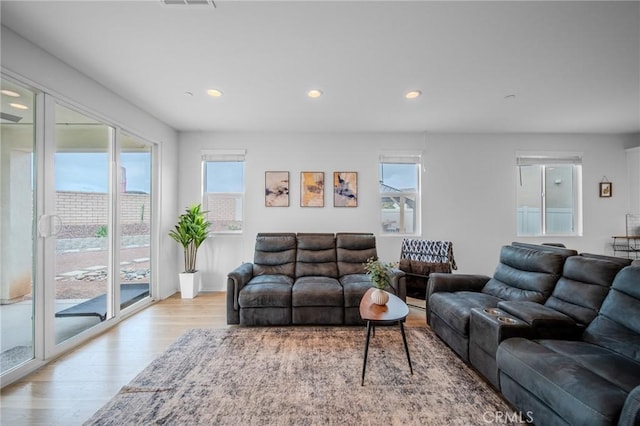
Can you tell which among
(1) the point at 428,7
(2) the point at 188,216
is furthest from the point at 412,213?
(2) the point at 188,216

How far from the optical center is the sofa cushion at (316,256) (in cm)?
366

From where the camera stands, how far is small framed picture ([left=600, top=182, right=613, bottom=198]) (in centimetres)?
448

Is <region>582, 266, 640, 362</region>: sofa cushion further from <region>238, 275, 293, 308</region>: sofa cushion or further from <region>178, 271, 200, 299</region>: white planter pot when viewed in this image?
<region>178, 271, 200, 299</region>: white planter pot

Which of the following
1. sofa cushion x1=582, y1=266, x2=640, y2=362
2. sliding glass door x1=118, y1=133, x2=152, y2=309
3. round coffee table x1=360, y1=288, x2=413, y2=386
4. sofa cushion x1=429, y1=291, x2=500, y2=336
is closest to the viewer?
sofa cushion x1=582, y1=266, x2=640, y2=362

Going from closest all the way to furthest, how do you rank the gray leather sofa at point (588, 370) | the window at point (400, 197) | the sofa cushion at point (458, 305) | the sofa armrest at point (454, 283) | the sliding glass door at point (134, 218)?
the gray leather sofa at point (588, 370) < the sofa cushion at point (458, 305) < the sofa armrest at point (454, 283) < the sliding glass door at point (134, 218) < the window at point (400, 197)

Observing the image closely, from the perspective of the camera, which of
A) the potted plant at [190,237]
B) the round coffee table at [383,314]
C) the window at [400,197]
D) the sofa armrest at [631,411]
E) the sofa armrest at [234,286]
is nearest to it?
the sofa armrest at [631,411]

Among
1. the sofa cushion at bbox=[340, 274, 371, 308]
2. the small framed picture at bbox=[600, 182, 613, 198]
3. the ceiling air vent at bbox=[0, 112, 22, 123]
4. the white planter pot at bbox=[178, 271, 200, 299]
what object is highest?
the ceiling air vent at bbox=[0, 112, 22, 123]

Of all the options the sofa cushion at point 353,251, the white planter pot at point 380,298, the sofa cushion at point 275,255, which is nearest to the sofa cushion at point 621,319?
the white planter pot at point 380,298

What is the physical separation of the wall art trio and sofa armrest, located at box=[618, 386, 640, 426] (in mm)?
3575

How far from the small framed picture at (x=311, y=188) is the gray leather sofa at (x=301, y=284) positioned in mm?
862

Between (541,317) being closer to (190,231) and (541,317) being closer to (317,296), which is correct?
(317,296)

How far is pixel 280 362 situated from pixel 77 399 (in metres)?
1.43

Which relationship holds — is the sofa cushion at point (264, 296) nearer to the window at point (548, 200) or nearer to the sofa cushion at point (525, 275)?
the sofa cushion at point (525, 275)

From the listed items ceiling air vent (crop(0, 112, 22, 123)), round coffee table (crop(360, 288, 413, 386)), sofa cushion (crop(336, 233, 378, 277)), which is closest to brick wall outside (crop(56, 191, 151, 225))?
ceiling air vent (crop(0, 112, 22, 123))
